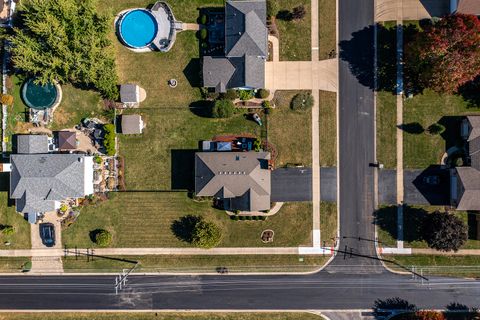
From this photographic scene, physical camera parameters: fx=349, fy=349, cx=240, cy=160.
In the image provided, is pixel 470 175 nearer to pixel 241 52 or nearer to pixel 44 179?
pixel 241 52

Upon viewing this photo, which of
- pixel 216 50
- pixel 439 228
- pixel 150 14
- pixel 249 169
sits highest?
pixel 150 14

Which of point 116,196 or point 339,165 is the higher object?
point 339,165

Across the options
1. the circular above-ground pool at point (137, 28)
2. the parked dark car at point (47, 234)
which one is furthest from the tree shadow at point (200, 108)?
the parked dark car at point (47, 234)

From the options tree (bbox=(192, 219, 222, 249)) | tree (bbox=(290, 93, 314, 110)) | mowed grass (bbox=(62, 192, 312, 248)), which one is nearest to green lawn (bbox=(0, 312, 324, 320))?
mowed grass (bbox=(62, 192, 312, 248))

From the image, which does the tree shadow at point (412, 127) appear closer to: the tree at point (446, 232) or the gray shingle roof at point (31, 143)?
the tree at point (446, 232)

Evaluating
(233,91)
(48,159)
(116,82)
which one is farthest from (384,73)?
(48,159)

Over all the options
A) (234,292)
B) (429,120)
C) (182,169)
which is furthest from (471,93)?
(234,292)

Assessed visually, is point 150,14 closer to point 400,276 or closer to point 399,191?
point 399,191
